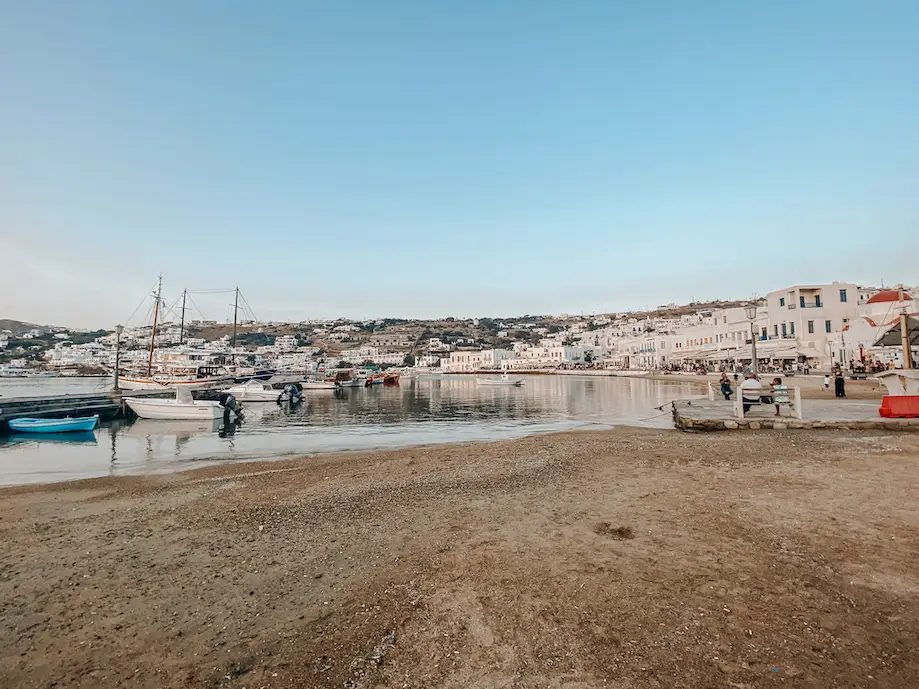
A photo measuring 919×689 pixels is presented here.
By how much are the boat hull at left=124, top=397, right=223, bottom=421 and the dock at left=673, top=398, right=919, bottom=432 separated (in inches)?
1121

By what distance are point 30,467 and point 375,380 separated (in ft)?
239

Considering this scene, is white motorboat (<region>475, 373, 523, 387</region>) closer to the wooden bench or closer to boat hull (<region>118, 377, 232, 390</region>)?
boat hull (<region>118, 377, 232, 390</region>)

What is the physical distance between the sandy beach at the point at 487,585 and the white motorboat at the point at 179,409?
2327 cm

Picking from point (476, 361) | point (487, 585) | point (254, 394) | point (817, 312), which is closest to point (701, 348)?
point (817, 312)

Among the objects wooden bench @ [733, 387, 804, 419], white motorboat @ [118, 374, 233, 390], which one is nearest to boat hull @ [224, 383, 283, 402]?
white motorboat @ [118, 374, 233, 390]

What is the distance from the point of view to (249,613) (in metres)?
4.87

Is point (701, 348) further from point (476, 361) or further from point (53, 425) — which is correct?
point (476, 361)

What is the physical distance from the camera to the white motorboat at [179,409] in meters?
32.0

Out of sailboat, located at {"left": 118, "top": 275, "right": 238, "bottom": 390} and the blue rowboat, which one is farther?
sailboat, located at {"left": 118, "top": 275, "right": 238, "bottom": 390}

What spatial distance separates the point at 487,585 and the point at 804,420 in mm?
15638

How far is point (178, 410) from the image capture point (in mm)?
32188

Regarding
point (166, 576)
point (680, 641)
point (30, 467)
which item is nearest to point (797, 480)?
point (680, 641)

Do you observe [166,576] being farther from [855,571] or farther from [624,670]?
[855,571]

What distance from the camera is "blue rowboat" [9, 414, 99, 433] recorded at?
82.9ft
